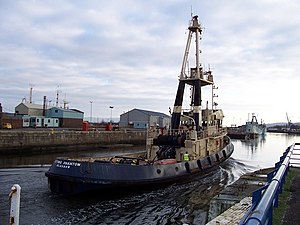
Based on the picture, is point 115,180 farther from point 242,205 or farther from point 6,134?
point 6,134

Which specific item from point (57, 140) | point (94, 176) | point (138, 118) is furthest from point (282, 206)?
point (138, 118)

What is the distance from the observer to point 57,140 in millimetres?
35406

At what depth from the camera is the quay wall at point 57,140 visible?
98.7 ft

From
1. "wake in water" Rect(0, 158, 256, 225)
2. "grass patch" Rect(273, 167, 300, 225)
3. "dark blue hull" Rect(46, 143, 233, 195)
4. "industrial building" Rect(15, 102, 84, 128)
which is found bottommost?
"wake in water" Rect(0, 158, 256, 225)

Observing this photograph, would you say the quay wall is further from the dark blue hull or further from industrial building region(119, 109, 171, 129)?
industrial building region(119, 109, 171, 129)

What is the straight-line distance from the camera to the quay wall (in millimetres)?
30078

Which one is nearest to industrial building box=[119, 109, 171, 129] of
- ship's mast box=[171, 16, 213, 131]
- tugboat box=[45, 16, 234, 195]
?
tugboat box=[45, 16, 234, 195]

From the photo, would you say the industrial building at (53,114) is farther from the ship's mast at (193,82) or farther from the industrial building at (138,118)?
the ship's mast at (193,82)

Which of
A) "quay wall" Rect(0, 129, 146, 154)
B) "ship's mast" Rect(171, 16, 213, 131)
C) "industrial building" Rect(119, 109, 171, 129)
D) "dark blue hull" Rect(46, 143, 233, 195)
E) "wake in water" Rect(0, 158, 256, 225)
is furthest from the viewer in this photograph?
"industrial building" Rect(119, 109, 171, 129)

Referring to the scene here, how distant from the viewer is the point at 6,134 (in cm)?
3005

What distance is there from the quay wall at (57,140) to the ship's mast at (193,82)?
17107 millimetres

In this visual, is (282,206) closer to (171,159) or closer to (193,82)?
(171,159)

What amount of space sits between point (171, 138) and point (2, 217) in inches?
435

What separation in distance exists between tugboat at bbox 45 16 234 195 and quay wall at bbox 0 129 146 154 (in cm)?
1597
